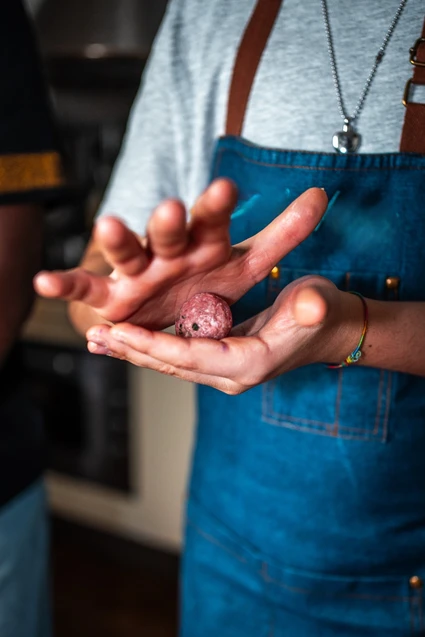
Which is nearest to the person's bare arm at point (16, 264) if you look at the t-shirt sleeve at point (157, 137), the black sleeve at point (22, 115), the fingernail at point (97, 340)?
the black sleeve at point (22, 115)

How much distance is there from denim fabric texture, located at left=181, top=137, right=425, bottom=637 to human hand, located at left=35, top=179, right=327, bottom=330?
0.59 ft

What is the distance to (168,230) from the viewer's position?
17.7 inches

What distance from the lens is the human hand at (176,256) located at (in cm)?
45

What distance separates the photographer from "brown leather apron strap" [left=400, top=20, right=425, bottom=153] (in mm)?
642

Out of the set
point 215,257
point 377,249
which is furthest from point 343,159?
point 215,257

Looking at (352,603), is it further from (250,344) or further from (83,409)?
(83,409)

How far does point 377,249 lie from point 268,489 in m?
0.32

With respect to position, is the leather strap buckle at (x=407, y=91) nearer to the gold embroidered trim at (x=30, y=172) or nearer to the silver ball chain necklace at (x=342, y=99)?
the silver ball chain necklace at (x=342, y=99)

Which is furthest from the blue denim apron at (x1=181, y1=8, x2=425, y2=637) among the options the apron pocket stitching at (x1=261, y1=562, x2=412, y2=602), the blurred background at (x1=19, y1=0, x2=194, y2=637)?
the blurred background at (x1=19, y1=0, x2=194, y2=637)

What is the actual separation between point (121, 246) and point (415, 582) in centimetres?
54

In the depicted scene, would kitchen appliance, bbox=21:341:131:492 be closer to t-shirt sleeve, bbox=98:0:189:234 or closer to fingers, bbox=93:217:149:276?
t-shirt sleeve, bbox=98:0:189:234

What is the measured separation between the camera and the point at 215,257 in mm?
513

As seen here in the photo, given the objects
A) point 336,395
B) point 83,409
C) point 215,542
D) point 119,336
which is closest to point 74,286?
point 119,336

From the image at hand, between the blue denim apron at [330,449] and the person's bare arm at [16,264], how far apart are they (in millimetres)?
302
